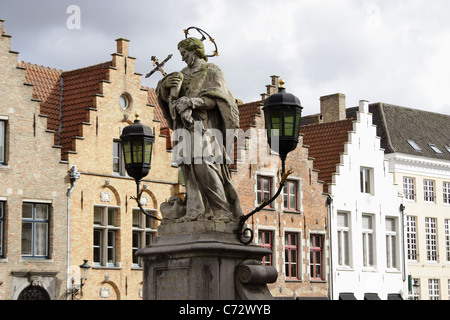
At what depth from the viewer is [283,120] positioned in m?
10.1

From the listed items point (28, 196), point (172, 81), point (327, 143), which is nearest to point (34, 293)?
point (28, 196)

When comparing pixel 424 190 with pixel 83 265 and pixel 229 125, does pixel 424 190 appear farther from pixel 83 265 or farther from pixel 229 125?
pixel 229 125

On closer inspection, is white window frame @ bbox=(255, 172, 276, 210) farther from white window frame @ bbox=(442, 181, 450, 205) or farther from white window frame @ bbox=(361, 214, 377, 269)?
white window frame @ bbox=(442, 181, 450, 205)

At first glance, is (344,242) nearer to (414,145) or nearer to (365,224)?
(365,224)

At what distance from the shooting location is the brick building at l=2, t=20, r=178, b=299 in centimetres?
2673

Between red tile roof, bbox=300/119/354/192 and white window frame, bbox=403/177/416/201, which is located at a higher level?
red tile roof, bbox=300/119/354/192

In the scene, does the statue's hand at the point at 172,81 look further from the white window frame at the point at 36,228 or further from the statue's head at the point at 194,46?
the white window frame at the point at 36,228

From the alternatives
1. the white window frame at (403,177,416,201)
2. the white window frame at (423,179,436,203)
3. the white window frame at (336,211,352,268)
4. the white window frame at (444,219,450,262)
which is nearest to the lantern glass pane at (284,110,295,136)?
the white window frame at (336,211,352,268)

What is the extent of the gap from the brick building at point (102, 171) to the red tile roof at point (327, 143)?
8.35m

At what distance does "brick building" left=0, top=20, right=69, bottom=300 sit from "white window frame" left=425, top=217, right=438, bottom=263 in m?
19.2

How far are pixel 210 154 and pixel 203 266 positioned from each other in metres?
1.31

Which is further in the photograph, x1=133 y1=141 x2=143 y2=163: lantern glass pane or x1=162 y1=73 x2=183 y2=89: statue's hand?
x1=133 y1=141 x2=143 y2=163: lantern glass pane
